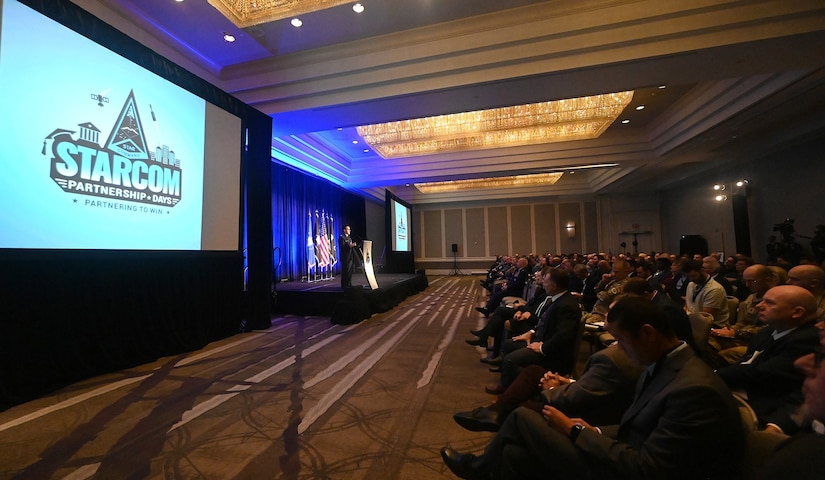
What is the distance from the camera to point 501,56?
4.86 metres

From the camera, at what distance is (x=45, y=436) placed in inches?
91.9

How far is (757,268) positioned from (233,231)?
575 centimetres

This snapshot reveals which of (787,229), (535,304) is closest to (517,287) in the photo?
(535,304)

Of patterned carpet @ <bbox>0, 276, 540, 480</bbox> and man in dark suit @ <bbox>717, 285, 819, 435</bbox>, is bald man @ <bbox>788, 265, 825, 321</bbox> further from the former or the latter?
patterned carpet @ <bbox>0, 276, 540, 480</bbox>

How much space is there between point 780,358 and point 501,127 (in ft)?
25.3

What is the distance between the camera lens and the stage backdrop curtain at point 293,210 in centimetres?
888

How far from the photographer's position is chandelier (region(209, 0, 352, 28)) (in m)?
4.36

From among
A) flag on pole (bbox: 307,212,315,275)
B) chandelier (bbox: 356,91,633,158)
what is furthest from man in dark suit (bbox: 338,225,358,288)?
flag on pole (bbox: 307,212,315,275)

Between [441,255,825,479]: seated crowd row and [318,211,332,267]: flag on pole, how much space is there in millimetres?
8632

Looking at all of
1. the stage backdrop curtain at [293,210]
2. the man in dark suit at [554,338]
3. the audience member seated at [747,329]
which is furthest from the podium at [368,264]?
the audience member seated at [747,329]

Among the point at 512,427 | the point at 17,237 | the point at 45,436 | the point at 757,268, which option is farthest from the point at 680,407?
the point at 17,237

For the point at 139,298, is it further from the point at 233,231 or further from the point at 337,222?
the point at 337,222

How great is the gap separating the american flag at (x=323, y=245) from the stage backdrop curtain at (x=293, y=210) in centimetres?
44

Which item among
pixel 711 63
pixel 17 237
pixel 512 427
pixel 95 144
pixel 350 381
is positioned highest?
pixel 711 63
